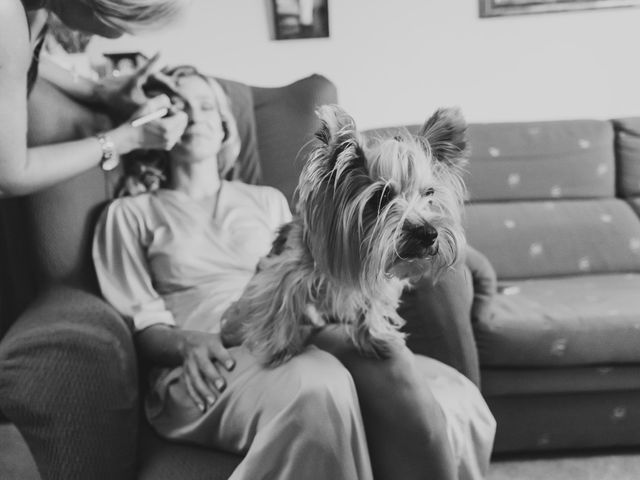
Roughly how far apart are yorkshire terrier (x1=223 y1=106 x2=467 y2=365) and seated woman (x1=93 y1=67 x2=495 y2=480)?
0.06 metres

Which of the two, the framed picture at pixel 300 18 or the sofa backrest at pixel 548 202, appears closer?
the sofa backrest at pixel 548 202

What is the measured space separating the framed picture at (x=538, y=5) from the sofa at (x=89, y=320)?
44.8 inches

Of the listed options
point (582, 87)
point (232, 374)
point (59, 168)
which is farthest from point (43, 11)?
point (582, 87)

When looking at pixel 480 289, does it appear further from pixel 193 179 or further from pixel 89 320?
pixel 89 320

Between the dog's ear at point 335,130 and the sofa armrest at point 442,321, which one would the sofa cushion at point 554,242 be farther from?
the dog's ear at point 335,130

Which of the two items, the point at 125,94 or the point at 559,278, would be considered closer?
the point at 125,94

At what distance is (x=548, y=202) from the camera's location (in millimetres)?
2402

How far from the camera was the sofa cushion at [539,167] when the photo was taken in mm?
2398

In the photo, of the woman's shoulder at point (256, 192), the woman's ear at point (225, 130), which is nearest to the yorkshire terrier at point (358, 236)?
the woman's shoulder at point (256, 192)

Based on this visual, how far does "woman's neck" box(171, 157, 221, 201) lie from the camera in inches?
61.4

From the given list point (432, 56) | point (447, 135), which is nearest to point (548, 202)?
point (432, 56)

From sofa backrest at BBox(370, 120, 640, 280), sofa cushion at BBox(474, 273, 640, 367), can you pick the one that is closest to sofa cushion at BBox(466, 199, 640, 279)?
sofa backrest at BBox(370, 120, 640, 280)

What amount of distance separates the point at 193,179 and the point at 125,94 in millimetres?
301

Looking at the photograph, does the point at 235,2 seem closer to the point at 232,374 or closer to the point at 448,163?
the point at 448,163
